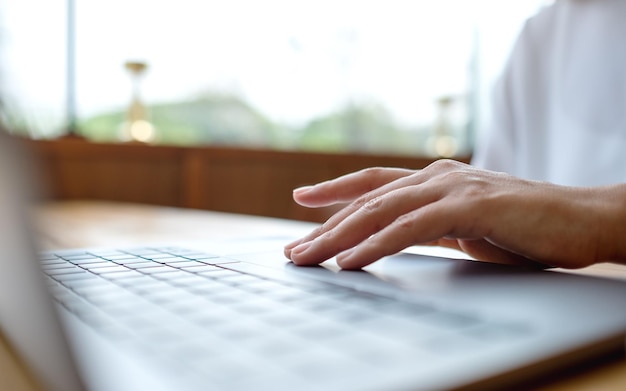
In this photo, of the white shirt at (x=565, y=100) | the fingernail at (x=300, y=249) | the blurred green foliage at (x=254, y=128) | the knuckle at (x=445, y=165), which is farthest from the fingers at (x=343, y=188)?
the blurred green foliage at (x=254, y=128)

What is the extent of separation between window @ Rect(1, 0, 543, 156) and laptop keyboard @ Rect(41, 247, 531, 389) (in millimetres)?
2373

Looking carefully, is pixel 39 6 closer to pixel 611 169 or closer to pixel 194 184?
pixel 194 184

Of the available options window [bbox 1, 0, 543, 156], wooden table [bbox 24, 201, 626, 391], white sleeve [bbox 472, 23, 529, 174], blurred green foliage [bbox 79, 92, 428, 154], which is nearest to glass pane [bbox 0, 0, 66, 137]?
window [bbox 1, 0, 543, 156]

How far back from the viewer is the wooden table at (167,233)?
0.30 metres

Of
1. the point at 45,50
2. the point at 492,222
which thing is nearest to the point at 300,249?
the point at 492,222

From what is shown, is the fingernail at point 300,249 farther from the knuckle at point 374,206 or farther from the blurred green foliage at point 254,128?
the blurred green foliage at point 254,128

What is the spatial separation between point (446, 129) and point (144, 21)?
80.3 inches

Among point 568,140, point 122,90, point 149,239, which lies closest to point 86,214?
point 149,239

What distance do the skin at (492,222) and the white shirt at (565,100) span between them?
2.74ft

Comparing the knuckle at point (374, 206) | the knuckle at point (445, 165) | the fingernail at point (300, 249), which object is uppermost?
the knuckle at point (445, 165)

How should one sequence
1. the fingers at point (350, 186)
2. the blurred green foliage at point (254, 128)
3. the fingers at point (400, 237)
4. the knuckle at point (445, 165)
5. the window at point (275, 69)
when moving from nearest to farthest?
the fingers at point (400, 237), the knuckle at point (445, 165), the fingers at point (350, 186), the window at point (275, 69), the blurred green foliage at point (254, 128)

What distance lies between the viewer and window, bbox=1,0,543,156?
2889 millimetres

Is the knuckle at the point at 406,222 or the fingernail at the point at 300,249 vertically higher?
the knuckle at the point at 406,222

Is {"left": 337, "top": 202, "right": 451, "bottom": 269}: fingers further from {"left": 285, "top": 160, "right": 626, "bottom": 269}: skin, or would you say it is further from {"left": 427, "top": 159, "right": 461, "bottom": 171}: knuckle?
{"left": 427, "top": 159, "right": 461, "bottom": 171}: knuckle
